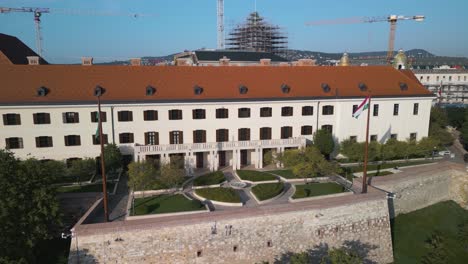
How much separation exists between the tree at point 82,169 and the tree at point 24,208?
798cm

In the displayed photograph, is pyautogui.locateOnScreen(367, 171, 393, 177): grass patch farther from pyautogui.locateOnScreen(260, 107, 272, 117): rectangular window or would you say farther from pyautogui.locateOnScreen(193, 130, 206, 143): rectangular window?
pyautogui.locateOnScreen(193, 130, 206, 143): rectangular window

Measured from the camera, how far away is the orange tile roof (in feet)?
123

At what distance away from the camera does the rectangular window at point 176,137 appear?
39812 mm

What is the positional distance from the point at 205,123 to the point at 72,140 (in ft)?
48.7

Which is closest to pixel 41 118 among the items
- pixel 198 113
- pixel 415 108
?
pixel 198 113

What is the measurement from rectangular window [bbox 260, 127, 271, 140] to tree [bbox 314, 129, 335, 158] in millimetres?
5721

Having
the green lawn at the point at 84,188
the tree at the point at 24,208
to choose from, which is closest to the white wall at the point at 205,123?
the green lawn at the point at 84,188

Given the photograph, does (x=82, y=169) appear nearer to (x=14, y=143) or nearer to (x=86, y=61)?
(x=14, y=143)

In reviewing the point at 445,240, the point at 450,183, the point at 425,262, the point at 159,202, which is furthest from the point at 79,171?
the point at 450,183

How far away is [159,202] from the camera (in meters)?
29.3

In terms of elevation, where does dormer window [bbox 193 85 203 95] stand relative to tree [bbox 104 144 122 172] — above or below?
above

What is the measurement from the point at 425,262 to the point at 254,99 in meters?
23.7

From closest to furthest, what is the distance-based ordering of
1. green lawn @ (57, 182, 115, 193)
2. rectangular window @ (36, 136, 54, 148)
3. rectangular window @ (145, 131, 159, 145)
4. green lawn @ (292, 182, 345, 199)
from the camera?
green lawn @ (292, 182, 345, 199) < green lawn @ (57, 182, 115, 193) < rectangular window @ (36, 136, 54, 148) < rectangular window @ (145, 131, 159, 145)

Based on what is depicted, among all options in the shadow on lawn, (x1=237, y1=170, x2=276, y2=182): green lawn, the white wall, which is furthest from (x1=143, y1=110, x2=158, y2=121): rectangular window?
the shadow on lawn
